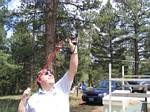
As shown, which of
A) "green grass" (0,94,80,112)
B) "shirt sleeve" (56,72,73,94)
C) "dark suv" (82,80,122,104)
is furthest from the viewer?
"dark suv" (82,80,122,104)

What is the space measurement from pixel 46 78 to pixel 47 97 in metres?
0.20

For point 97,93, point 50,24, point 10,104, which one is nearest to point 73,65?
point 50,24

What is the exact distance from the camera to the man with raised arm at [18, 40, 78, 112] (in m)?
4.71

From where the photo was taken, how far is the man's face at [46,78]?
4.77m

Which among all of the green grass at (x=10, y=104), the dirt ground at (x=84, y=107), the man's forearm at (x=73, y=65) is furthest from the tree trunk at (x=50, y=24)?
the man's forearm at (x=73, y=65)

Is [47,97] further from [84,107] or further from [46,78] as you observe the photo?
[84,107]

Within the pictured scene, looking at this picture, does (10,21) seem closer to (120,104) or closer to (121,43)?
(120,104)

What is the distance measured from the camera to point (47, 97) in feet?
15.6

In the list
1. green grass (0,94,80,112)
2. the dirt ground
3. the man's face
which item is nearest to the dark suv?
the dirt ground

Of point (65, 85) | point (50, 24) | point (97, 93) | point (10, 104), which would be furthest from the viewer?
point (97, 93)

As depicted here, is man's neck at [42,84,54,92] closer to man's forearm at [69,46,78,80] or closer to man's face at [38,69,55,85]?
man's face at [38,69,55,85]

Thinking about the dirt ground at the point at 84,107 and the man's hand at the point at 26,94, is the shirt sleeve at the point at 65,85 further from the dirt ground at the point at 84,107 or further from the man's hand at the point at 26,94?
the dirt ground at the point at 84,107

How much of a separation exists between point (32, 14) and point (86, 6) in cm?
247

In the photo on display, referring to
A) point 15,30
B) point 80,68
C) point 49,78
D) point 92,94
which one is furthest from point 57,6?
point 49,78
